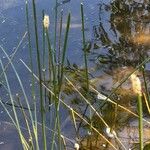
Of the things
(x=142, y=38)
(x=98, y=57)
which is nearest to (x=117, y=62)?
(x=98, y=57)

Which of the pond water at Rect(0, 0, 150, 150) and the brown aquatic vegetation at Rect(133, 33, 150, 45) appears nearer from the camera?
the pond water at Rect(0, 0, 150, 150)

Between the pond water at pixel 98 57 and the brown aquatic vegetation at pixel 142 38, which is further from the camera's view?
the brown aquatic vegetation at pixel 142 38

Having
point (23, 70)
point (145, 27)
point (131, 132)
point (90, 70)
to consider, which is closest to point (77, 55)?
point (90, 70)

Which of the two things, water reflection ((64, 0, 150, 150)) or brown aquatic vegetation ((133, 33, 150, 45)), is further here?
brown aquatic vegetation ((133, 33, 150, 45))

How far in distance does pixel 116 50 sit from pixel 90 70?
332 millimetres

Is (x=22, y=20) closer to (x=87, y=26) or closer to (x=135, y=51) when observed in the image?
(x=87, y=26)

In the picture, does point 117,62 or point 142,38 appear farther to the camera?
point 142,38

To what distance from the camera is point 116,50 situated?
3.27 meters

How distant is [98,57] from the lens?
3.21 m

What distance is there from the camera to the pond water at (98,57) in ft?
7.99

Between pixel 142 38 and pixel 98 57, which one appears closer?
pixel 98 57

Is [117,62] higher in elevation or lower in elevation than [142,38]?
lower

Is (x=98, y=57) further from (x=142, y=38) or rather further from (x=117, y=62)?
(x=142, y=38)

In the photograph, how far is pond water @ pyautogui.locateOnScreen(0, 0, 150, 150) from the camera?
244 centimetres
